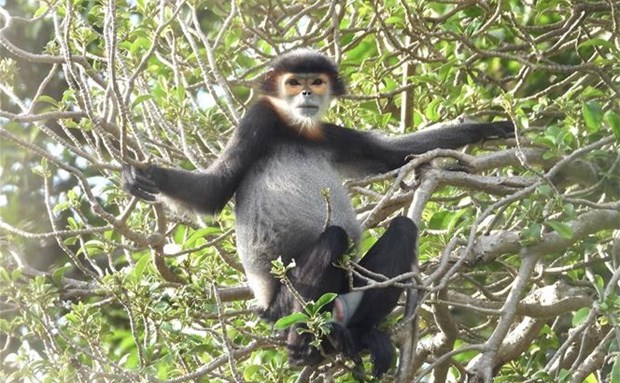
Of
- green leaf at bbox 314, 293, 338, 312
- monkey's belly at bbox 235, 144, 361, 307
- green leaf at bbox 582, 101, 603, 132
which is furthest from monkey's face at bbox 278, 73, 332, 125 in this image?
green leaf at bbox 314, 293, 338, 312

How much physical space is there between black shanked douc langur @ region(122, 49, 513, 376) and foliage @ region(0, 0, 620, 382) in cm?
14

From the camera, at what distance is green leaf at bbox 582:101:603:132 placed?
5.66 metres

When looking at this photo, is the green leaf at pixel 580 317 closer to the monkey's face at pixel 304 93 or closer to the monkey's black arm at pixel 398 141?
the monkey's black arm at pixel 398 141

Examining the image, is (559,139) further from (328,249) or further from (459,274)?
(328,249)

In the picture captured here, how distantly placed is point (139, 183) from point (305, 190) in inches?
52.0

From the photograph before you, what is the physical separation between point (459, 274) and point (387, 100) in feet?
7.38

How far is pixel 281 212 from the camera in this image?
6.37 m

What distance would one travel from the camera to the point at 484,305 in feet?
20.1

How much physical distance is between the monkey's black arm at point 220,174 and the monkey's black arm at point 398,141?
0.47 meters

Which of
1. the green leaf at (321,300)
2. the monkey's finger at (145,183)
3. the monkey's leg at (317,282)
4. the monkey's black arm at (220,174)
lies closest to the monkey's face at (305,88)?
the monkey's black arm at (220,174)

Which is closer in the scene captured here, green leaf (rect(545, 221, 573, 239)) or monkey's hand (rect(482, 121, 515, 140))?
green leaf (rect(545, 221, 573, 239))

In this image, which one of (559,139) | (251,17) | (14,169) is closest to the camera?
(559,139)

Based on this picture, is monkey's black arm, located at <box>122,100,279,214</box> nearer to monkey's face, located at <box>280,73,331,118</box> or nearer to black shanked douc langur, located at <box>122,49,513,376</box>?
black shanked douc langur, located at <box>122,49,513,376</box>

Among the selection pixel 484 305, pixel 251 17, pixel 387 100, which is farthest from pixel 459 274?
pixel 251 17
